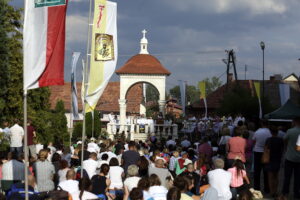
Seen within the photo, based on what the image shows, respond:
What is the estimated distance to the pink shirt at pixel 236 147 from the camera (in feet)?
47.0

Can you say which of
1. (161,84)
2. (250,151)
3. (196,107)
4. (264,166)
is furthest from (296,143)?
(196,107)

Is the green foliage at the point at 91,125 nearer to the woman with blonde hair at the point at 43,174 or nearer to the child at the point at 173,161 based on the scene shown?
the child at the point at 173,161

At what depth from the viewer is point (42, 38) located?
8695 millimetres

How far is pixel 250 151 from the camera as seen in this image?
1638 centimetres

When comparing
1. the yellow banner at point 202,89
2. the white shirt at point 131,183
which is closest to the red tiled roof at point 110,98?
the yellow banner at point 202,89

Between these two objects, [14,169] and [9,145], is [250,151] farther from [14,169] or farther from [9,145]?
[9,145]

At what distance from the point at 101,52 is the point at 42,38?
18.7 ft

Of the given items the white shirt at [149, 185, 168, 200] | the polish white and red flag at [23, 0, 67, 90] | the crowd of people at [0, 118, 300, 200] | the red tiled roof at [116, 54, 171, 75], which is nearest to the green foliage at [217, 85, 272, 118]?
the red tiled roof at [116, 54, 171, 75]

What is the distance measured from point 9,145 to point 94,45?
8429 millimetres

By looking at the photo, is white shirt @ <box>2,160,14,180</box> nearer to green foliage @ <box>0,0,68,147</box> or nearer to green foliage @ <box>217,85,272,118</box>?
green foliage @ <box>0,0,68,147</box>

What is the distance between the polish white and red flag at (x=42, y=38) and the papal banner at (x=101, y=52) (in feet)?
17.1

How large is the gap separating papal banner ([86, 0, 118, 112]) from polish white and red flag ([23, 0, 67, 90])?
17.1 feet

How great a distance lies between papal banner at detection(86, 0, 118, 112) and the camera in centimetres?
1420

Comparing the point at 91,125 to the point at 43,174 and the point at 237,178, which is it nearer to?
the point at 43,174
